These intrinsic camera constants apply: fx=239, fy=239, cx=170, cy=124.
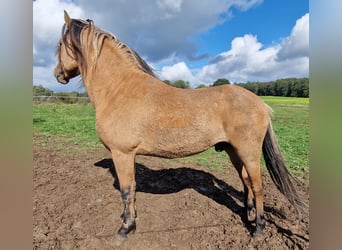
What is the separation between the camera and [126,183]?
2957mm

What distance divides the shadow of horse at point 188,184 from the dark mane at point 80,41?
2.25m

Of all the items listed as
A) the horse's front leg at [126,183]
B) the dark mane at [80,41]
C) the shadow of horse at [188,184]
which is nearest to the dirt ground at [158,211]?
the shadow of horse at [188,184]

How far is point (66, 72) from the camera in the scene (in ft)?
10.5

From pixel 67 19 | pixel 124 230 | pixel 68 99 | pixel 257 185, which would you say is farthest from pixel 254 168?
pixel 68 99

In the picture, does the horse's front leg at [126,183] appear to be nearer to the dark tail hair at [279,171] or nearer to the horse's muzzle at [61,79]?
the horse's muzzle at [61,79]

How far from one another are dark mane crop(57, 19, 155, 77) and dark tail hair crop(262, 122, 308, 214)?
182 cm

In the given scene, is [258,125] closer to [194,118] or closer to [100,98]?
[194,118]

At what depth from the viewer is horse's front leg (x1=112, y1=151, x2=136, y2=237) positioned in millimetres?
2906

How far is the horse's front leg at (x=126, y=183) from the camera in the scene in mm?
2906

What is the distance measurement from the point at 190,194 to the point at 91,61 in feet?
8.76

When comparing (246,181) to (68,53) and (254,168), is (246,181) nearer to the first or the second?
(254,168)
